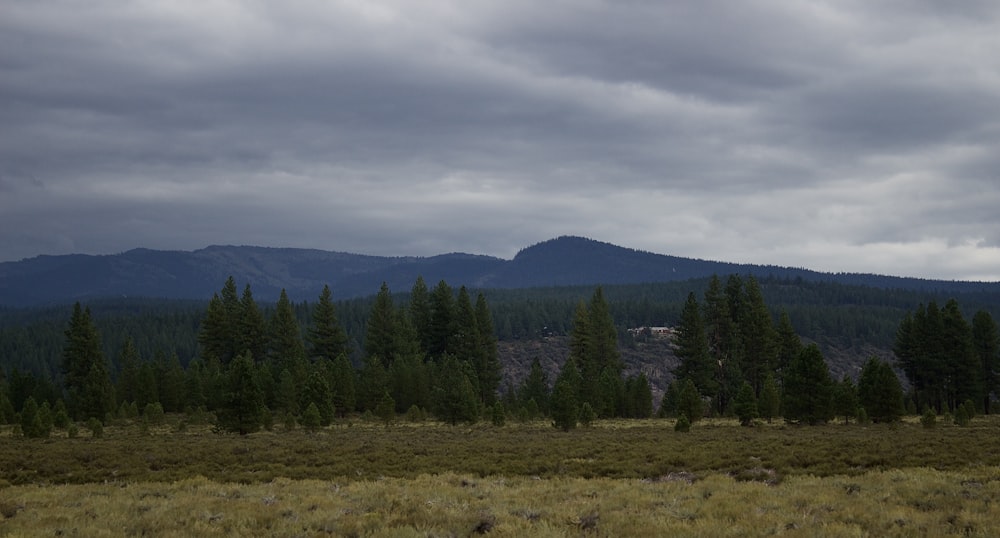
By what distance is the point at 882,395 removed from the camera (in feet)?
151

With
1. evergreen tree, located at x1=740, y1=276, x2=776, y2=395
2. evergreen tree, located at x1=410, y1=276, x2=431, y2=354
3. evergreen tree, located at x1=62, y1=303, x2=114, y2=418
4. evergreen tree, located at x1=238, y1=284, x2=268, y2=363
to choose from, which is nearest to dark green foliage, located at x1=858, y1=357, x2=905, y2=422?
evergreen tree, located at x1=740, y1=276, x2=776, y2=395

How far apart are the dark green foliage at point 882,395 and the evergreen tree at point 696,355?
23.6m

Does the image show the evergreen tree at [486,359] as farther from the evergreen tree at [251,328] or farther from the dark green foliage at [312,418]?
the dark green foliage at [312,418]

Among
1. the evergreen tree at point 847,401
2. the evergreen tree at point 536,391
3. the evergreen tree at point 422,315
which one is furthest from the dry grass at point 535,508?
the evergreen tree at point 422,315

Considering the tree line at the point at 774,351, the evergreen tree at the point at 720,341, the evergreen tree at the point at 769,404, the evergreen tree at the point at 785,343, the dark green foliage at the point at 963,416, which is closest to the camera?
the dark green foliage at the point at 963,416

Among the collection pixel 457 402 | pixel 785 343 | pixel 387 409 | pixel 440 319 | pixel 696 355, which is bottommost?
pixel 387 409

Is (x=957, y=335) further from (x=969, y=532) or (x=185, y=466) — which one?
(x=185, y=466)

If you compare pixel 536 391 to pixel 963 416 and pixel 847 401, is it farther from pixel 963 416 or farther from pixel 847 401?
pixel 963 416

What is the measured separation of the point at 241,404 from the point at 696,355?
45.2m

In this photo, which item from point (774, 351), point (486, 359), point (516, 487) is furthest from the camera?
point (486, 359)

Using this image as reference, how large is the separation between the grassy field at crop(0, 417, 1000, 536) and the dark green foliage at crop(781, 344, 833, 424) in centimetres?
1010

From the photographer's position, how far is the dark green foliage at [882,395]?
149 ft

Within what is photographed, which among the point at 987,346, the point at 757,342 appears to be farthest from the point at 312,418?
the point at 987,346

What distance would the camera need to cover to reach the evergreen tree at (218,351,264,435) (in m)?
46.7
